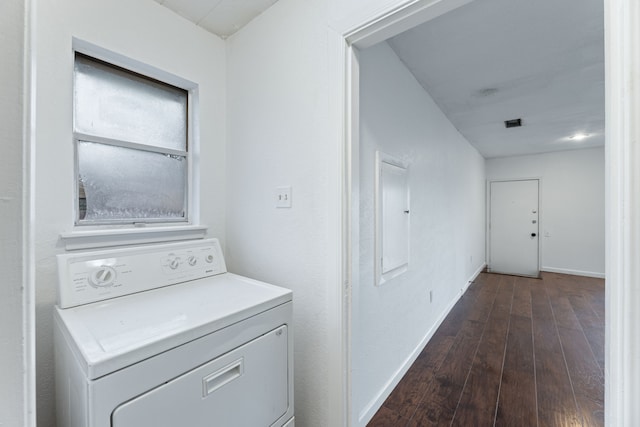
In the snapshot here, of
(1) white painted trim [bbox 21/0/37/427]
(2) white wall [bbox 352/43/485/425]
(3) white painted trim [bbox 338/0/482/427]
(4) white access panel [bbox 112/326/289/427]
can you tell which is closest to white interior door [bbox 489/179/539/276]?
(2) white wall [bbox 352/43/485/425]

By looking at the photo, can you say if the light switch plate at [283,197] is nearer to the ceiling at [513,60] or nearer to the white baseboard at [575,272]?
the ceiling at [513,60]

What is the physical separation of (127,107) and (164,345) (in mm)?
1320

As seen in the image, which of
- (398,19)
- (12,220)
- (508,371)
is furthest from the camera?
(508,371)

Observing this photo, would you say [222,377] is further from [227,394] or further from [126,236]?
[126,236]

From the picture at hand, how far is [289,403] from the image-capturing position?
109 centimetres

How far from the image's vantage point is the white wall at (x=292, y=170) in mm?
1268

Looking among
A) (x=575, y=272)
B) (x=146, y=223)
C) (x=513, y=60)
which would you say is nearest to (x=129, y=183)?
(x=146, y=223)

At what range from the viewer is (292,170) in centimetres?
138

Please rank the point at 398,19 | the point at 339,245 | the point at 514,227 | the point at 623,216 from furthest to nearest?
the point at 514,227 → the point at 339,245 → the point at 398,19 → the point at 623,216

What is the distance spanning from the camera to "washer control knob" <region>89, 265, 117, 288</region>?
1075mm

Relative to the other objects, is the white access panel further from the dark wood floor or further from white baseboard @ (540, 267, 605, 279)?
white baseboard @ (540, 267, 605, 279)

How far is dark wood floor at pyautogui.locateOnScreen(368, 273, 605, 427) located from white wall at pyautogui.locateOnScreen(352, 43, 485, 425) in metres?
0.16

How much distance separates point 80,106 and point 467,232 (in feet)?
16.0

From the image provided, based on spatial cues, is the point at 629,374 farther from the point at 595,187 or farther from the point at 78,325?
the point at 595,187
